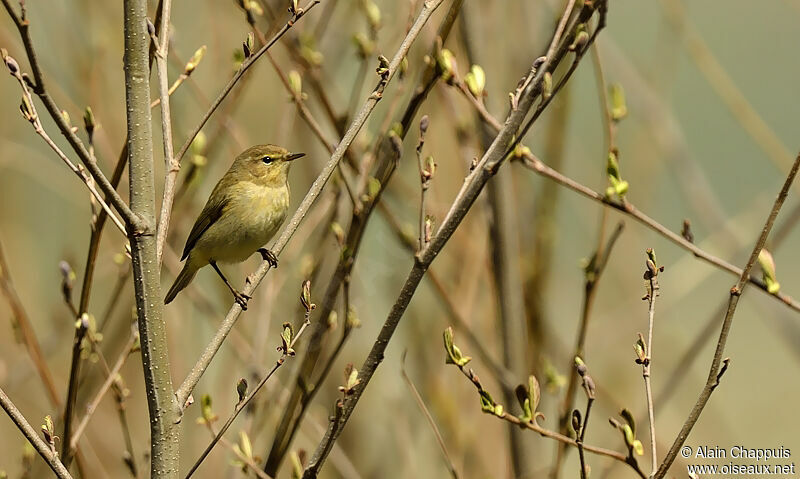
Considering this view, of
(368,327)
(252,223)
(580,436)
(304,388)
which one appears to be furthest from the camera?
(368,327)

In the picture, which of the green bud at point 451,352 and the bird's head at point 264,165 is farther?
the bird's head at point 264,165

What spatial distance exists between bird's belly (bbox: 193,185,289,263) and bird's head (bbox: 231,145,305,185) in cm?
5

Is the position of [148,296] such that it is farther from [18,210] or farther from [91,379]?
[18,210]

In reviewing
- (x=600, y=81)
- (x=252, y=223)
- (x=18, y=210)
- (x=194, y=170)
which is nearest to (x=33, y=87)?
(x=194, y=170)

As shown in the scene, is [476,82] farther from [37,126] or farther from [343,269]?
[37,126]

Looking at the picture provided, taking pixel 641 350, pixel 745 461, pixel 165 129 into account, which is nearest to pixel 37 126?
pixel 165 129

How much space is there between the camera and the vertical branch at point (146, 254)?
173cm

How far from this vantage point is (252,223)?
11.9 ft

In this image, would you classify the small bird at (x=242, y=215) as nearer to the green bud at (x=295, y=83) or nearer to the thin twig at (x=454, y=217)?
the green bud at (x=295, y=83)

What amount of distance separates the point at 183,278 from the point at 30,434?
2003mm

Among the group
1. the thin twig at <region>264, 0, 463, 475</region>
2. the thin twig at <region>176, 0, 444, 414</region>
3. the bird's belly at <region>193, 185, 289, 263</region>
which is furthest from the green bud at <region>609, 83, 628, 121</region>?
the bird's belly at <region>193, 185, 289, 263</region>

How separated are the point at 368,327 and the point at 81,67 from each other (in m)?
1.86

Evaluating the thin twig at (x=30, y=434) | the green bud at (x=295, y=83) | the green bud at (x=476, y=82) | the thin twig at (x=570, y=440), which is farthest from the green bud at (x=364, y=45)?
the thin twig at (x=30, y=434)

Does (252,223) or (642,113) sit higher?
(642,113)
